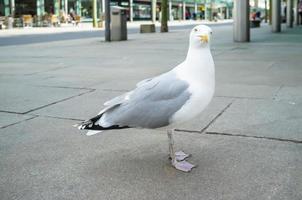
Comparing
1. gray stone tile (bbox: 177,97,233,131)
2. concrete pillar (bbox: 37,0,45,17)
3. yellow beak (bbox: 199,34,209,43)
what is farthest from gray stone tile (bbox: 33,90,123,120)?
concrete pillar (bbox: 37,0,45,17)

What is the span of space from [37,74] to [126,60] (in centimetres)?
282

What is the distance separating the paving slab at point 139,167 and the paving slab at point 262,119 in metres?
0.26

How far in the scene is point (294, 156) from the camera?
343 centimetres

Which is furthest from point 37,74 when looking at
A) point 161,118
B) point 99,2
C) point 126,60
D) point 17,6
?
point 99,2

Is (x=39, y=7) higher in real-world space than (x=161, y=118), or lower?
higher

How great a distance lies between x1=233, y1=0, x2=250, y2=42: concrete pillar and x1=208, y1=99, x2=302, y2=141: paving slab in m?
10.7

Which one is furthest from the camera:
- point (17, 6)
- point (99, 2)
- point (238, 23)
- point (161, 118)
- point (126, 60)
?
point (99, 2)

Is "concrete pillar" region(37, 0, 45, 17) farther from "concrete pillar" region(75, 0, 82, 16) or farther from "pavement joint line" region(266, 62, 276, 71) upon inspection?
"pavement joint line" region(266, 62, 276, 71)

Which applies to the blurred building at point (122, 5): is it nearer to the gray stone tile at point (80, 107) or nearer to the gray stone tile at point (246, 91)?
the gray stone tile at point (80, 107)

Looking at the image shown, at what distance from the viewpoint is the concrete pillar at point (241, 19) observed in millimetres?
15633

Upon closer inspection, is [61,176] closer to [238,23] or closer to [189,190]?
[189,190]

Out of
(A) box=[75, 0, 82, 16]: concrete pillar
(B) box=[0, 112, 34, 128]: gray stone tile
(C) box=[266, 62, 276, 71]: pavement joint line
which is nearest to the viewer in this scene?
(B) box=[0, 112, 34, 128]: gray stone tile

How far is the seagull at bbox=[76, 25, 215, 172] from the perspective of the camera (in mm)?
3057

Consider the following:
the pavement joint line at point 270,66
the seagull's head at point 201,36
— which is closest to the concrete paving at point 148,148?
the seagull's head at point 201,36
